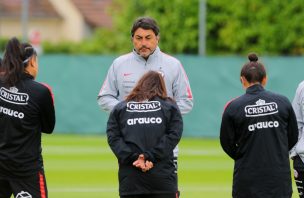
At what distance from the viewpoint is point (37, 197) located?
31.0ft

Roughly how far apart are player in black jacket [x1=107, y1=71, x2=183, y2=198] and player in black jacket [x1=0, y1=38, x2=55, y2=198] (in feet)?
2.69

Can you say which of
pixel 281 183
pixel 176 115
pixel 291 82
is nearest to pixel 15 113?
pixel 176 115

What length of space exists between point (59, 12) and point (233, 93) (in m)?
41.6

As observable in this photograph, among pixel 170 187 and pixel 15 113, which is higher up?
pixel 15 113

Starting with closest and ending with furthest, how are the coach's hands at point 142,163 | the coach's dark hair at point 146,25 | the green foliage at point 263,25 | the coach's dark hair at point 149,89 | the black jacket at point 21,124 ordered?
the coach's hands at point 142,163
the coach's dark hair at point 149,89
the black jacket at point 21,124
the coach's dark hair at point 146,25
the green foliage at point 263,25

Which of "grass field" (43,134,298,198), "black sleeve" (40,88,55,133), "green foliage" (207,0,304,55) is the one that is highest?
"green foliage" (207,0,304,55)

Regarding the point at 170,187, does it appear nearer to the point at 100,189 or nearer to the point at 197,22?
the point at 100,189

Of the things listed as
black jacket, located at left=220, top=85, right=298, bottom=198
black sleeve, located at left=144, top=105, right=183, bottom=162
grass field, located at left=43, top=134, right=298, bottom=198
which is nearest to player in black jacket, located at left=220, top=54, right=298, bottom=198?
black jacket, located at left=220, top=85, right=298, bottom=198

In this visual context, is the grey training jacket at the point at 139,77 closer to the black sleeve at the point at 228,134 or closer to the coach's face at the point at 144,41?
the coach's face at the point at 144,41

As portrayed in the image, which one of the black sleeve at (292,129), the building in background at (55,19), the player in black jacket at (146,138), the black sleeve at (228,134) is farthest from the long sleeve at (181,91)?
the building in background at (55,19)

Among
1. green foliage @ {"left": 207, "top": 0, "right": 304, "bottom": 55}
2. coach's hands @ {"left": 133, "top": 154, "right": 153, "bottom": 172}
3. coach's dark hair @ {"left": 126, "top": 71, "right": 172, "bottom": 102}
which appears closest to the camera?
coach's hands @ {"left": 133, "top": 154, "right": 153, "bottom": 172}

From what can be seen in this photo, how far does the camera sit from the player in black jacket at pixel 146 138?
9.03 metres

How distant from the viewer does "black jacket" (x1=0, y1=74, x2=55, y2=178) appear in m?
9.50

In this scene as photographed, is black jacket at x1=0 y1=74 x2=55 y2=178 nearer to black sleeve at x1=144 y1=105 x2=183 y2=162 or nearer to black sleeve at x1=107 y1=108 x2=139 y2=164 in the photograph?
black sleeve at x1=107 y1=108 x2=139 y2=164
